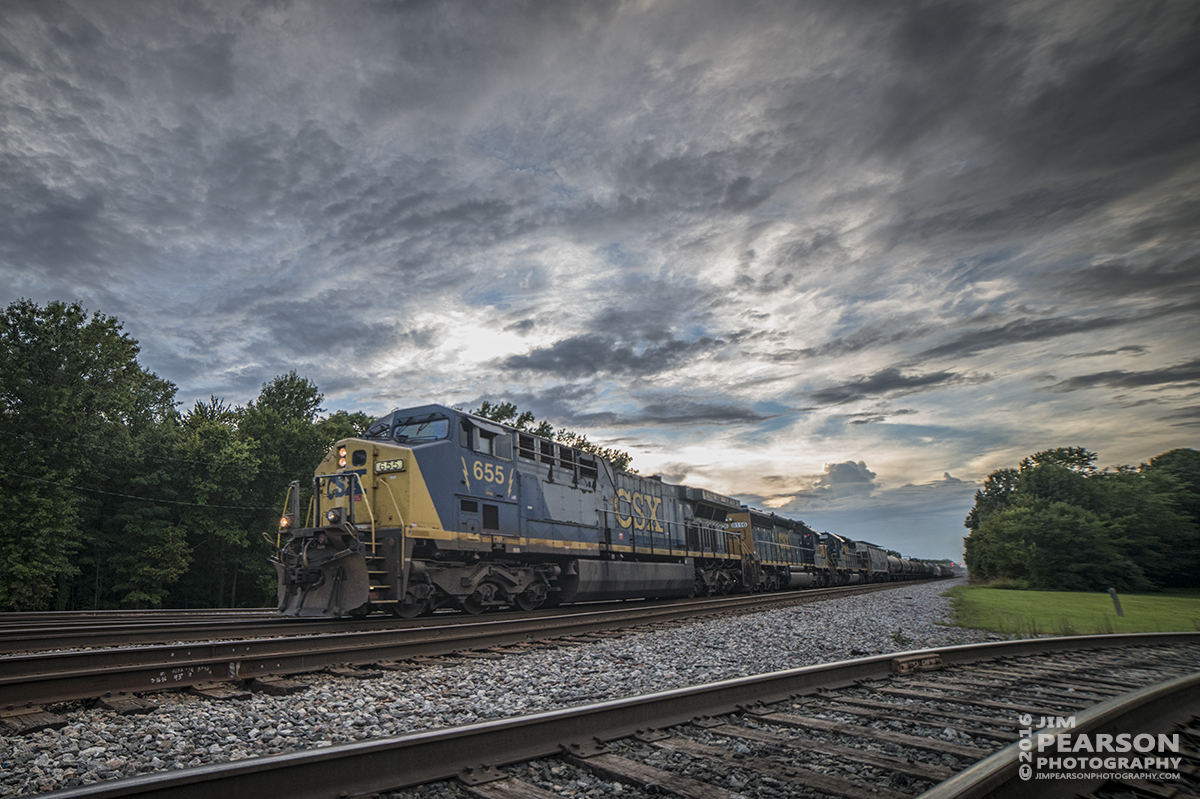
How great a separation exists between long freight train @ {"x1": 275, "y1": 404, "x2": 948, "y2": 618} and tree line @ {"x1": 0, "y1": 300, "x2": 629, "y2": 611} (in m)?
19.1

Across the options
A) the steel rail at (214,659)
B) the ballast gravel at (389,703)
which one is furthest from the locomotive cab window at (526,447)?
the ballast gravel at (389,703)

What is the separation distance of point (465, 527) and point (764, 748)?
8.44 meters

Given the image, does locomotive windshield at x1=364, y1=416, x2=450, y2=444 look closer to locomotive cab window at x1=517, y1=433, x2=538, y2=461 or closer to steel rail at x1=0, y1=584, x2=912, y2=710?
locomotive cab window at x1=517, y1=433, x2=538, y2=461

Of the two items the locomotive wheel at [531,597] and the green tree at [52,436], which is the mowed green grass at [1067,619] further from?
the green tree at [52,436]

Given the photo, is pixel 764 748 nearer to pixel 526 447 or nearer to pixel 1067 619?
pixel 526 447

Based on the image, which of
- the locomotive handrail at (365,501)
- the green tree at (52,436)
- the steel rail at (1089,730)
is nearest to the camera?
the steel rail at (1089,730)

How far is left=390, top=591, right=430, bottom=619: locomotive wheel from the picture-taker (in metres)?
10.2

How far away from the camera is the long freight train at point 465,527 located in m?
9.83

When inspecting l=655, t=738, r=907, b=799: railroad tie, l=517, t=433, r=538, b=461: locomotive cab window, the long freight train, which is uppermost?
l=517, t=433, r=538, b=461: locomotive cab window

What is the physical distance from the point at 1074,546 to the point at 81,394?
52571 mm

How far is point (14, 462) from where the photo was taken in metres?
24.5

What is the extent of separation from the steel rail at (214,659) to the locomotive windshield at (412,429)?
12.6 ft

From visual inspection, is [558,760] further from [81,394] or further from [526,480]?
[81,394]

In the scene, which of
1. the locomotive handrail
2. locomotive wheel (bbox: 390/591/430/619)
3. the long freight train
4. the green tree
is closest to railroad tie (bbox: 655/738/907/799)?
the long freight train
